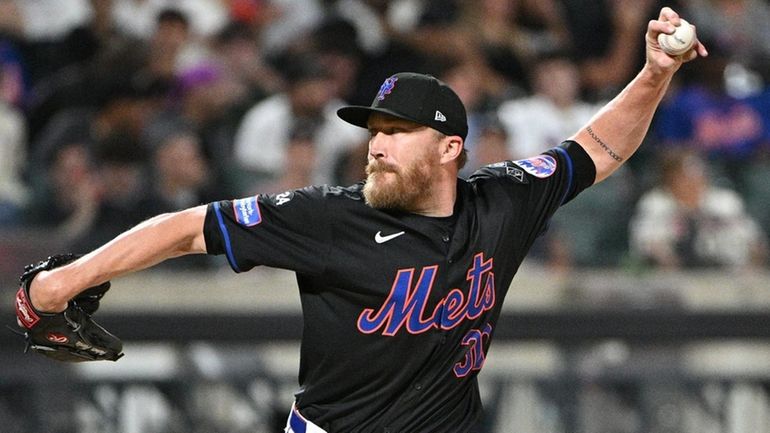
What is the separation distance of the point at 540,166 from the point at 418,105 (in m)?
0.65

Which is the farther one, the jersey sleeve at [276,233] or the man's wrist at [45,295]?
the jersey sleeve at [276,233]

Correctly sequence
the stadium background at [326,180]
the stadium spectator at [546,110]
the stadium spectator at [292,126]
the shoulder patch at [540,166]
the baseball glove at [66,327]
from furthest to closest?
1. the stadium spectator at [546,110]
2. the stadium spectator at [292,126]
3. the stadium background at [326,180]
4. the shoulder patch at [540,166]
5. the baseball glove at [66,327]

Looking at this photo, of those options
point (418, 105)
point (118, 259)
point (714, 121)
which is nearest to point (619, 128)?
point (418, 105)

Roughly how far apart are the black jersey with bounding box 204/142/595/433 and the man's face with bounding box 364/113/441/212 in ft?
0.24

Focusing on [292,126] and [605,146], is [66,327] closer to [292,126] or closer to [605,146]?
[605,146]

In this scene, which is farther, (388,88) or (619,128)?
(619,128)

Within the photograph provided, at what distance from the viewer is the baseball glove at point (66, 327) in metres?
3.77

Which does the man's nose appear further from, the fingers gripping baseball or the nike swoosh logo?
the fingers gripping baseball

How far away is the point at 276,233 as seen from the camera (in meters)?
3.84

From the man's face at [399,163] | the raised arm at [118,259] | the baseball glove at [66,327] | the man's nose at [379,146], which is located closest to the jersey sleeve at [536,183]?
the man's face at [399,163]

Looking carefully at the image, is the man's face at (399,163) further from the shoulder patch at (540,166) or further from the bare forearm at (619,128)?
the bare forearm at (619,128)

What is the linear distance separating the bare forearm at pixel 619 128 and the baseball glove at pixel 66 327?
5.61 ft

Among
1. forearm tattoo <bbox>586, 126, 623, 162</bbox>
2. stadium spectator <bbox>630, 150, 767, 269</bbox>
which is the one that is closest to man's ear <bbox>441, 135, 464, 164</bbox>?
forearm tattoo <bbox>586, 126, 623, 162</bbox>

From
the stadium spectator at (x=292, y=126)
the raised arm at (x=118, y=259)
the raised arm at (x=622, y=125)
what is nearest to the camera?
the raised arm at (x=118, y=259)
